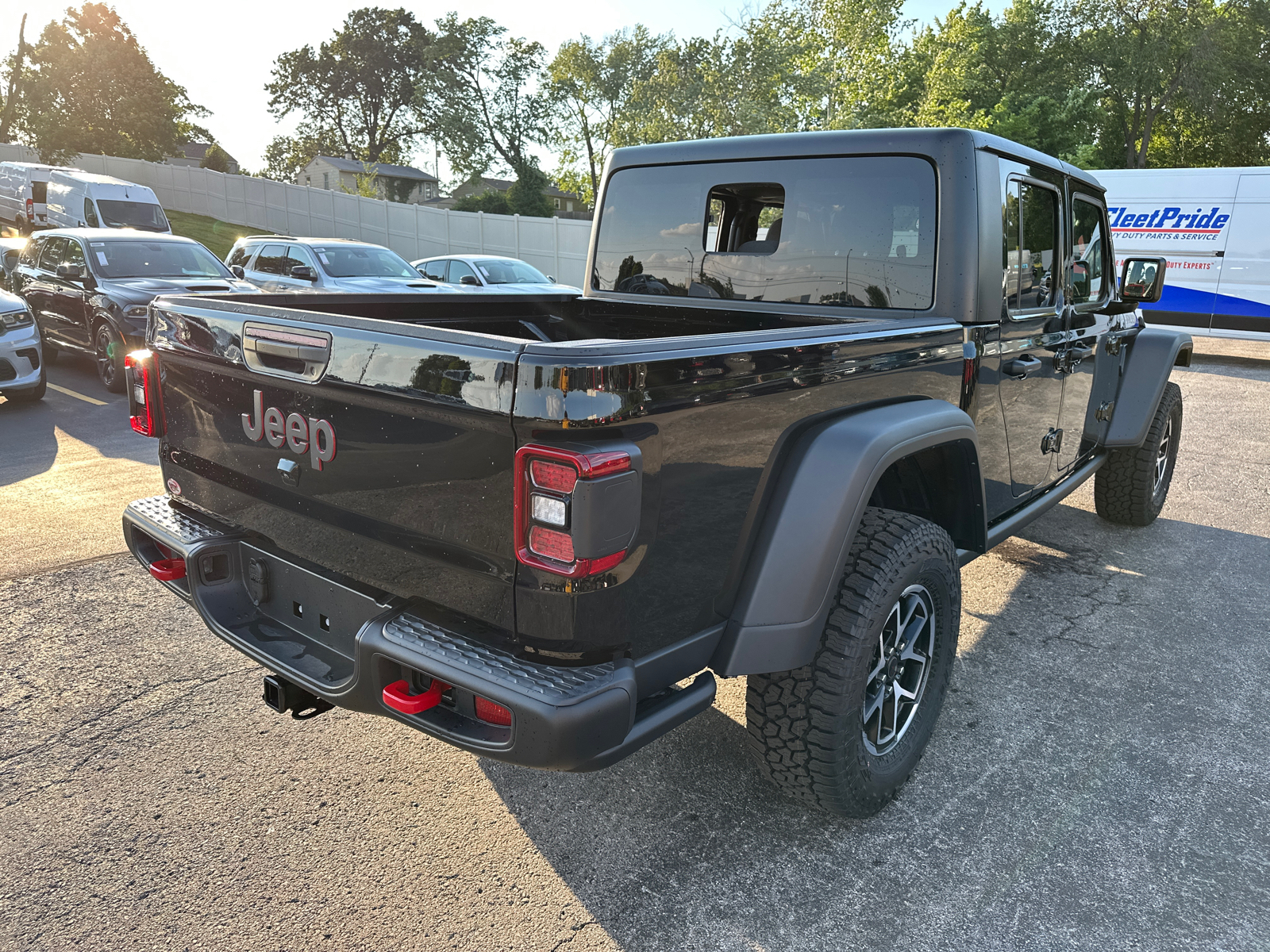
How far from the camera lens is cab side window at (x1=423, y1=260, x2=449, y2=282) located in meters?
14.0

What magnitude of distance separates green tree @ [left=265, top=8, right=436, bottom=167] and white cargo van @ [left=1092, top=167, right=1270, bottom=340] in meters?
52.7

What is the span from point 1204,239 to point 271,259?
1456 centimetres

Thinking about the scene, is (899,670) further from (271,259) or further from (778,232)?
(271,259)

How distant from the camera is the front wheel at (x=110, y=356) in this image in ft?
29.1

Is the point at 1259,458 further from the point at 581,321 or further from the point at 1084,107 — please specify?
the point at 1084,107

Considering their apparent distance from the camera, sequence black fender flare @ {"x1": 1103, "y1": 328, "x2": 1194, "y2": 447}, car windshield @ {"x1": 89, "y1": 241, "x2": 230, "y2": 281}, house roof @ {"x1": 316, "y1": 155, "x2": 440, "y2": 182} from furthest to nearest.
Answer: house roof @ {"x1": 316, "y1": 155, "x2": 440, "y2": 182}
car windshield @ {"x1": 89, "y1": 241, "x2": 230, "y2": 281}
black fender flare @ {"x1": 1103, "y1": 328, "x2": 1194, "y2": 447}

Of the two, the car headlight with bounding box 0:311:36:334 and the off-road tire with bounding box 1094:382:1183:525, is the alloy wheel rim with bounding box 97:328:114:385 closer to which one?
the car headlight with bounding box 0:311:36:334

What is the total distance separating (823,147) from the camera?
130 inches

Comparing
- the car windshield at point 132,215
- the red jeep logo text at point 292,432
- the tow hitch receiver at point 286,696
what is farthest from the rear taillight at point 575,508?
the car windshield at point 132,215

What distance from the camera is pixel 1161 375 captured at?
16.0ft

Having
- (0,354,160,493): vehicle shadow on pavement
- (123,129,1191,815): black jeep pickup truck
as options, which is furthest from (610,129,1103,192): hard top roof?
(0,354,160,493): vehicle shadow on pavement

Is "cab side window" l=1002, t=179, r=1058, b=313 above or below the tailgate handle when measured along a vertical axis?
above

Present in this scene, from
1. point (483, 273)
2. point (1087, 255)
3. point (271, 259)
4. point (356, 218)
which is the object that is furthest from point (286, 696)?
point (356, 218)

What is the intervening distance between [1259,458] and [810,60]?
30643 millimetres
